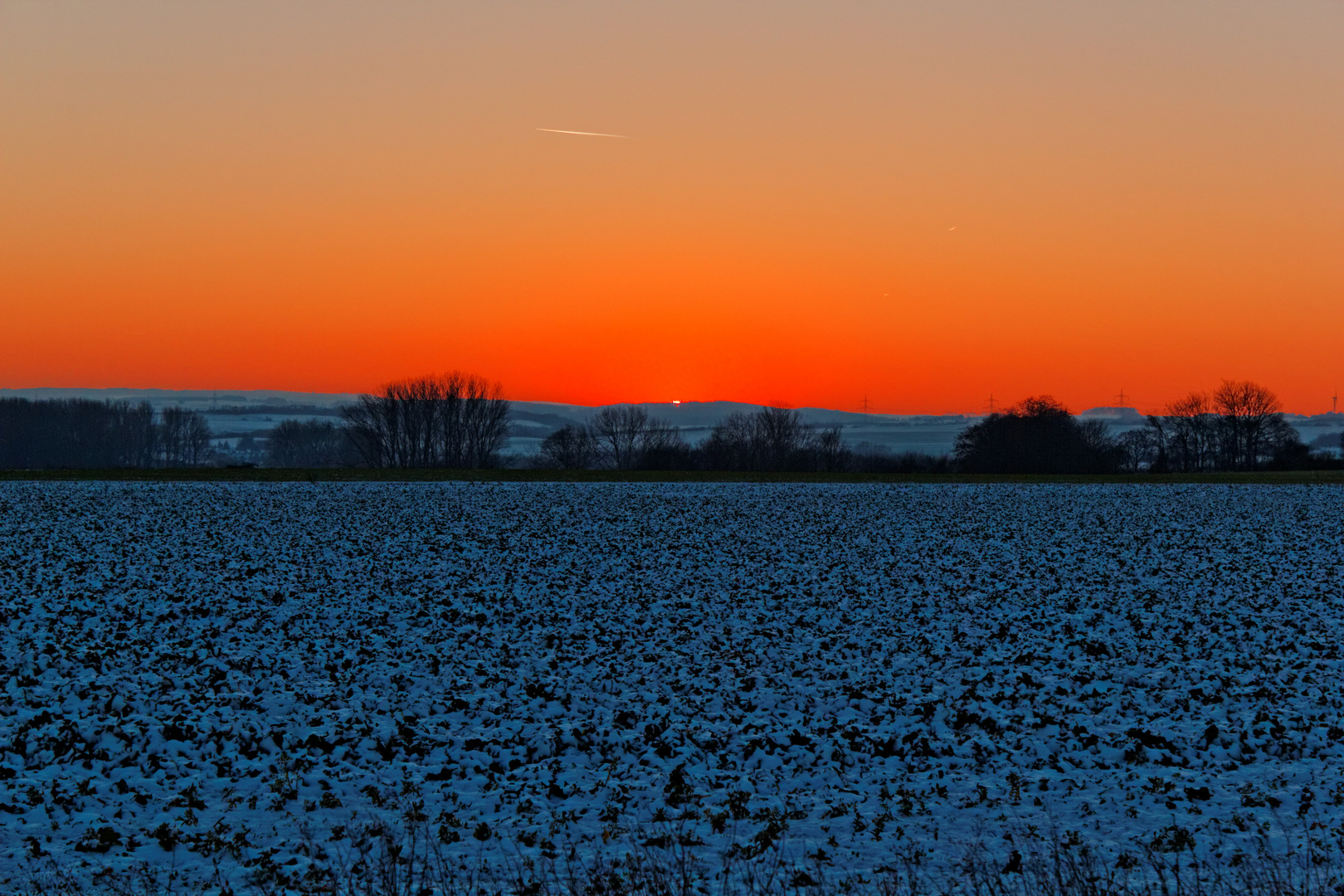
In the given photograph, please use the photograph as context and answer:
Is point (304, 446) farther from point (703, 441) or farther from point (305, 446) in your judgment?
point (703, 441)

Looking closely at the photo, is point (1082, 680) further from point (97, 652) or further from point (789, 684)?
point (97, 652)

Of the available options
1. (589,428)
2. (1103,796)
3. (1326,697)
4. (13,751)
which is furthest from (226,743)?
(589,428)

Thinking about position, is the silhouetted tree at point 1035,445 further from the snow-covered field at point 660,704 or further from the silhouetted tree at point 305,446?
the silhouetted tree at point 305,446

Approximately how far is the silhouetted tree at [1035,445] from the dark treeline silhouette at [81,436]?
336ft

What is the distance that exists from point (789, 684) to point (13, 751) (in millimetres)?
8148

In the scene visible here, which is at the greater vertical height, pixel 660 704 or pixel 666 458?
pixel 666 458

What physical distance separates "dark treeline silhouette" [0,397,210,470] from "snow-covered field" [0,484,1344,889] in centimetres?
12325

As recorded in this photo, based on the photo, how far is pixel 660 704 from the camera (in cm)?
1080

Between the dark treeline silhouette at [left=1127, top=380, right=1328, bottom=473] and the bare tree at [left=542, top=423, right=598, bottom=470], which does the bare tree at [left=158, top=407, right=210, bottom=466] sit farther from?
the dark treeline silhouette at [left=1127, top=380, right=1328, bottom=473]

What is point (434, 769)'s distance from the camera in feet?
28.6

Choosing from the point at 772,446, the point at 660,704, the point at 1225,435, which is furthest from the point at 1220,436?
the point at 660,704

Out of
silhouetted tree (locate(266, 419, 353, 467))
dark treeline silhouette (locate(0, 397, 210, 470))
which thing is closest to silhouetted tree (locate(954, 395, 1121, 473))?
dark treeline silhouette (locate(0, 397, 210, 470))

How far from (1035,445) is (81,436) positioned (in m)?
127

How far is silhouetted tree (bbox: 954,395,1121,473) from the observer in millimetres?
96375
